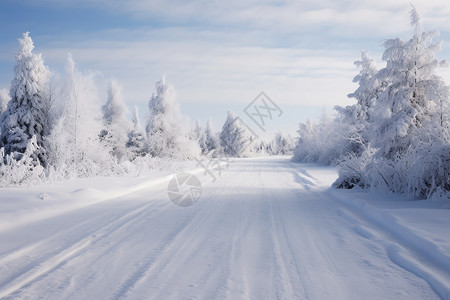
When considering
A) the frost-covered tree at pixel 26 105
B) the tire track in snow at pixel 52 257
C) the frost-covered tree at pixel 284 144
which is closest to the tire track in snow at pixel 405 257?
the tire track in snow at pixel 52 257

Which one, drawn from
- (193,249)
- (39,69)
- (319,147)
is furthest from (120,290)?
(319,147)

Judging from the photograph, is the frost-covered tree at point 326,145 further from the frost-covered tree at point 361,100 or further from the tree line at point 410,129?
the tree line at point 410,129

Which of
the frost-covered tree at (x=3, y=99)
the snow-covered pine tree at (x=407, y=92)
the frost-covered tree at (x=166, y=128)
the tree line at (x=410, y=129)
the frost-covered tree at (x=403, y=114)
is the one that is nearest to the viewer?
the tree line at (x=410, y=129)

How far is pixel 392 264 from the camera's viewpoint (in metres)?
3.93

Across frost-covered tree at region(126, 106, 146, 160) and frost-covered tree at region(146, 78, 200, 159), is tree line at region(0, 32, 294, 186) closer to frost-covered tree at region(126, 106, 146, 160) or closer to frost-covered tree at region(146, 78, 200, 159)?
frost-covered tree at region(146, 78, 200, 159)

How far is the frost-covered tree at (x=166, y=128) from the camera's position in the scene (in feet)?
105

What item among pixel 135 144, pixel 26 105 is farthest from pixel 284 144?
pixel 26 105

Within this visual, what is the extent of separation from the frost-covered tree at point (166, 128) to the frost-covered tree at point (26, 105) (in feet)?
38.7

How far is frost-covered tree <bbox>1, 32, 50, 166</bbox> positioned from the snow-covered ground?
49.1ft

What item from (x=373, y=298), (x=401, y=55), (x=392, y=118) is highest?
(x=401, y=55)

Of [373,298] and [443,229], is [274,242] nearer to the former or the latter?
[373,298]

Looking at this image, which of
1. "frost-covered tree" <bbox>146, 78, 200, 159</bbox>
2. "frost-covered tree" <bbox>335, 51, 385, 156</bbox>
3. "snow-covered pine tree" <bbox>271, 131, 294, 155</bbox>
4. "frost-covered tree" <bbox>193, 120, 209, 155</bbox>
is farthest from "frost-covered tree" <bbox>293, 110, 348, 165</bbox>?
"snow-covered pine tree" <bbox>271, 131, 294, 155</bbox>

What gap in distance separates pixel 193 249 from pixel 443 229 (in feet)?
13.8

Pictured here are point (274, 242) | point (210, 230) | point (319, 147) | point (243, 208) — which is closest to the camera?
point (274, 242)
